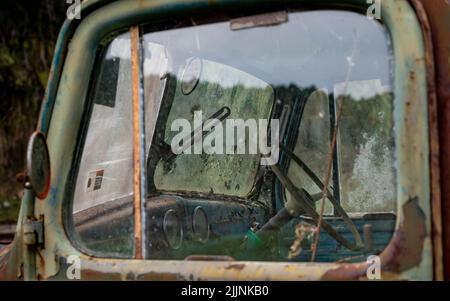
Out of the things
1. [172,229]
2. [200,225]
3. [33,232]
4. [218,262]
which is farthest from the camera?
[200,225]

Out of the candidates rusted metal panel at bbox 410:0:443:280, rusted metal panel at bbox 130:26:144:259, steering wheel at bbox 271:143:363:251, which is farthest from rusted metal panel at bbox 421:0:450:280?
rusted metal panel at bbox 130:26:144:259

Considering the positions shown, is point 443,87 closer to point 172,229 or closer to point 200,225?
point 172,229

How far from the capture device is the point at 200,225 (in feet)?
7.48

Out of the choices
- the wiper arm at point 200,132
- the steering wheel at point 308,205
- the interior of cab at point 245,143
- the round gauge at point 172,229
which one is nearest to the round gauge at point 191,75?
the interior of cab at point 245,143

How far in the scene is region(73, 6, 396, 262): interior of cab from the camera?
5.60 ft

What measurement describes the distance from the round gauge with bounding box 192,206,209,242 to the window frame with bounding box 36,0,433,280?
0.44m

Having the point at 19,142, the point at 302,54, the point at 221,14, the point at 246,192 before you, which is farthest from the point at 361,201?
the point at 19,142

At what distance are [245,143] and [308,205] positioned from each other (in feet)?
1.35

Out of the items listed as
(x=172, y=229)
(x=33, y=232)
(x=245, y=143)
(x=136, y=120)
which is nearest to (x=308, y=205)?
(x=245, y=143)

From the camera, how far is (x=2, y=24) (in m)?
7.77

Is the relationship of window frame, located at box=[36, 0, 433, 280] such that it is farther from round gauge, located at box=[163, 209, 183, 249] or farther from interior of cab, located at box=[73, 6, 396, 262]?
round gauge, located at box=[163, 209, 183, 249]

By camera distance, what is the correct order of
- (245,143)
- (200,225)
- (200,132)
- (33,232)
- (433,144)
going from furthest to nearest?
(245,143) < (200,132) < (200,225) < (33,232) < (433,144)

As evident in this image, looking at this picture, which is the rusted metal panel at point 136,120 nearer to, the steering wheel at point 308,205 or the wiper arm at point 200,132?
the wiper arm at point 200,132
